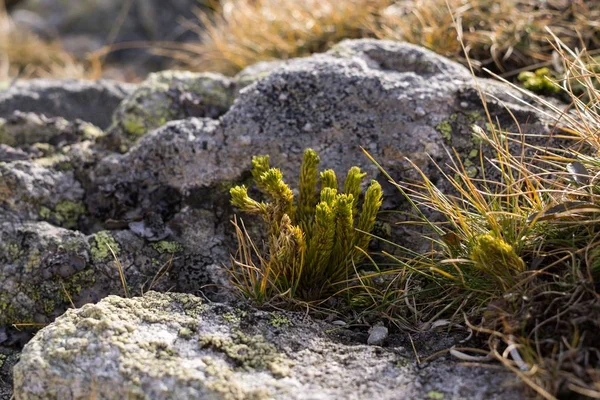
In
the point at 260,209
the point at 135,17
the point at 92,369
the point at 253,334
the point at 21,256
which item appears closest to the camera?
the point at 92,369

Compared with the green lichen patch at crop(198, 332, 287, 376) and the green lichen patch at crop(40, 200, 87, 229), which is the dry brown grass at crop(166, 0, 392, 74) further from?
the green lichen patch at crop(198, 332, 287, 376)

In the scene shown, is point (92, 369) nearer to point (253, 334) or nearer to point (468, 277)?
point (253, 334)

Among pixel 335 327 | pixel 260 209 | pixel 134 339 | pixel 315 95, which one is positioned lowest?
pixel 335 327

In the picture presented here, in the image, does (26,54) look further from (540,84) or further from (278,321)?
(278,321)

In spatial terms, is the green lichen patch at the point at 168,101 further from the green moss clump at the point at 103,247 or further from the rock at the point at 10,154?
the green moss clump at the point at 103,247

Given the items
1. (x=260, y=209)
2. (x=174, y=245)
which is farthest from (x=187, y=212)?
(x=260, y=209)

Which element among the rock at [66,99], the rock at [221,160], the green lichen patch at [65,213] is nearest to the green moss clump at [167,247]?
the rock at [221,160]
